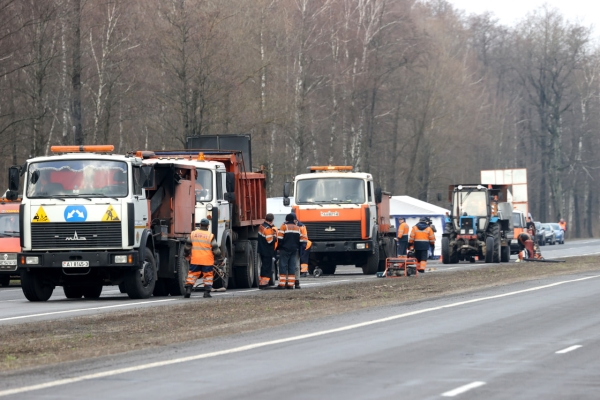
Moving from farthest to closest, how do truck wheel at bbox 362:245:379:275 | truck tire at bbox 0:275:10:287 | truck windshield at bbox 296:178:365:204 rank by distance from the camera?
1. truck wheel at bbox 362:245:379:275
2. truck windshield at bbox 296:178:365:204
3. truck tire at bbox 0:275:10:287

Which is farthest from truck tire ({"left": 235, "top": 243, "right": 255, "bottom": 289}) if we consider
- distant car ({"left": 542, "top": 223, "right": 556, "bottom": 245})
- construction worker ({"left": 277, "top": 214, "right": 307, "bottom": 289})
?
distant car ({"left": 542, "top": 223, "right": 556, "bottom": 245})

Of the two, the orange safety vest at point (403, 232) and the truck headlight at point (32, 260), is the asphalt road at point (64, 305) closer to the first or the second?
the truck headlight at point (32, 260)

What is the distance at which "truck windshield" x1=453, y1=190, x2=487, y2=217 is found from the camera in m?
44.8

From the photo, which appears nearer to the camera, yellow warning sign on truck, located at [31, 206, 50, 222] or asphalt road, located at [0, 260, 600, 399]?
asphalt road, located at [0, 260, 600, 399]

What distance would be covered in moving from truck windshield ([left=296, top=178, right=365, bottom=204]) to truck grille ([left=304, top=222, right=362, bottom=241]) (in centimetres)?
69

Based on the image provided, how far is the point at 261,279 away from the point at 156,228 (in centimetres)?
401

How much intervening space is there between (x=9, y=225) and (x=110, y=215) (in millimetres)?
9992

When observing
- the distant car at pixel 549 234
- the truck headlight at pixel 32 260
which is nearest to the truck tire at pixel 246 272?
the truck headlight at pixel 32 260

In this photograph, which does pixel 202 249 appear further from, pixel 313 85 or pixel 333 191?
pixel 313 85

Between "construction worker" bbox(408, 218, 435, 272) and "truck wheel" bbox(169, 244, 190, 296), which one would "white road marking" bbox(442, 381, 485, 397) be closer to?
"truck wheel" bbox(169, 244, 190, 296)

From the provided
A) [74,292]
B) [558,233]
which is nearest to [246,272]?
[74,292]

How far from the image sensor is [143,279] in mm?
22547

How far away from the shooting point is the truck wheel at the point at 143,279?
22.4 metres

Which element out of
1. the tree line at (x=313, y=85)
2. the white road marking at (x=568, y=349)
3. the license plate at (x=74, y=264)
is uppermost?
the tree line at (x=313, y=85)
